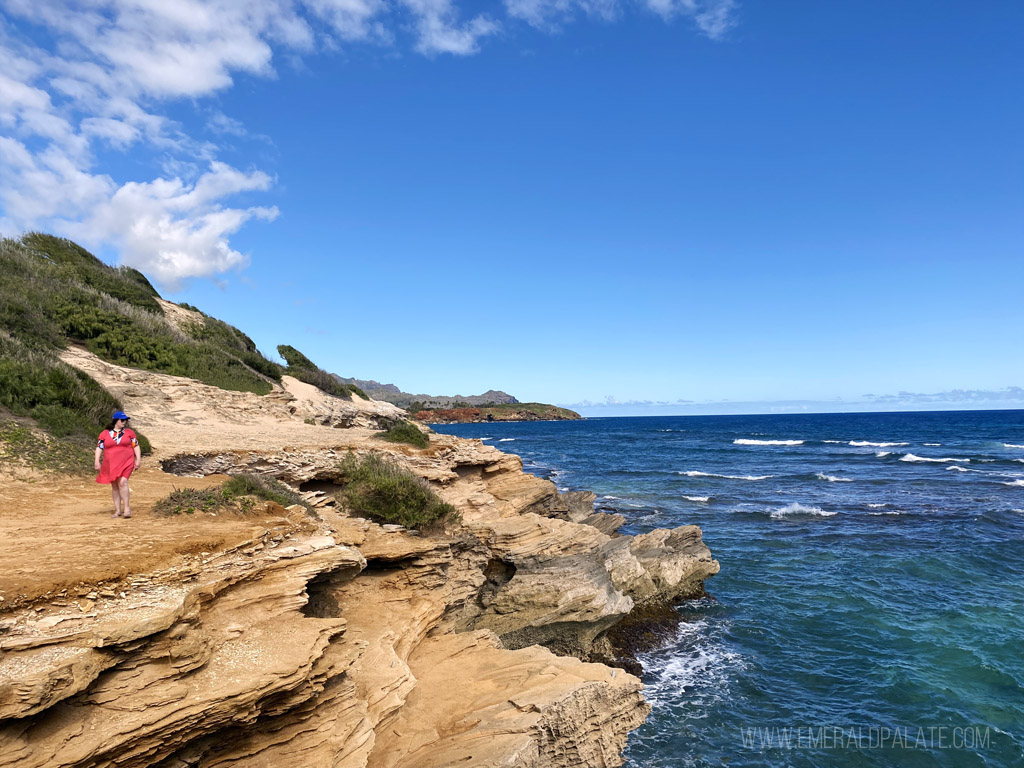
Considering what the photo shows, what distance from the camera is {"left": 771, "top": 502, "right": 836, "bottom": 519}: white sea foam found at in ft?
87.8

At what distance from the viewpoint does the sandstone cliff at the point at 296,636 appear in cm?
488

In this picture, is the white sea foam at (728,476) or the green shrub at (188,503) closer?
the green shrub at (188,503)

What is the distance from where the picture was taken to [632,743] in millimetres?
9797

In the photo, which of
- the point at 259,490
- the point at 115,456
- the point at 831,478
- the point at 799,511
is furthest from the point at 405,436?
the point at 831,478

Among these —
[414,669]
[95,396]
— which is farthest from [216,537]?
[95,396]

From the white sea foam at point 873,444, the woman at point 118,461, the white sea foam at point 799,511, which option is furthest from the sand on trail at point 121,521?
the white sea foam at point 873,444

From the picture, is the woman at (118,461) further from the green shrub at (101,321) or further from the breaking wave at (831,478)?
the breaking wave at (831,478)

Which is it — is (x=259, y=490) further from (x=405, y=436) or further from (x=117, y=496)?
(x=405, y=436)

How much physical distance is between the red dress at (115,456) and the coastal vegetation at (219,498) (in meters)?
0.74

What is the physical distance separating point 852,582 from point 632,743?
1171 centimetres

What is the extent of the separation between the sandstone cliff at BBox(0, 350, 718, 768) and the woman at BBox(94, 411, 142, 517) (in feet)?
1.11

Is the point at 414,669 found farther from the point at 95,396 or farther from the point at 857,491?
the point at 857,491

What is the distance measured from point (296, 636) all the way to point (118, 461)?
4.34 metres

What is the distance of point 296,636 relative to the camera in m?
6.43
